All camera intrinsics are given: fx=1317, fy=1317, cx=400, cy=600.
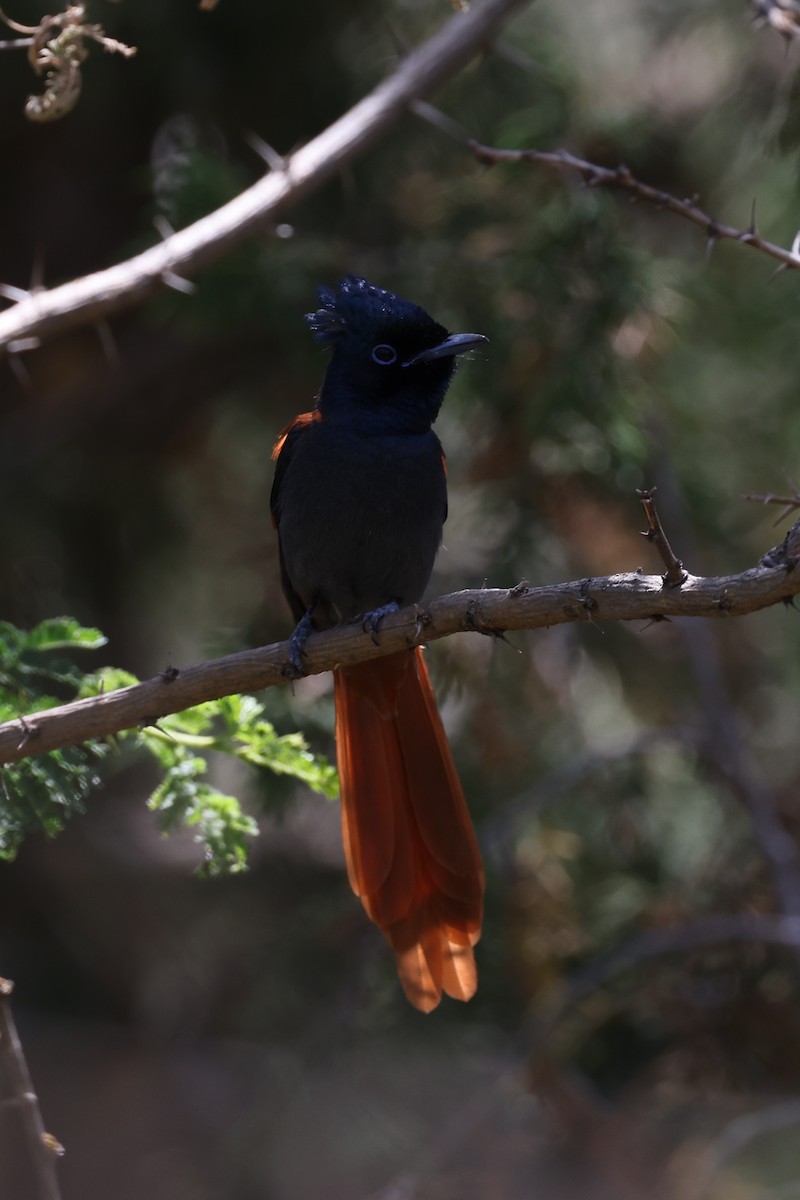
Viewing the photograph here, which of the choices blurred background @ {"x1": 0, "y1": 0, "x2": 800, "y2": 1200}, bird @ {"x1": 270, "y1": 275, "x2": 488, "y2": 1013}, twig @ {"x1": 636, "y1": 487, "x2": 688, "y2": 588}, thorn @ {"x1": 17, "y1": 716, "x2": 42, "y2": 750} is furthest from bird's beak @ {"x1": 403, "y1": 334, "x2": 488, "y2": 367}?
thorn @ {"x1": 17, "y1": 716, "x2": 42, "y2": 750}

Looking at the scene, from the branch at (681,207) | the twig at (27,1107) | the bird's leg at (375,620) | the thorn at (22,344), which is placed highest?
the thorn at (22,344)

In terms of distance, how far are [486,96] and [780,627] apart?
9.21 ft

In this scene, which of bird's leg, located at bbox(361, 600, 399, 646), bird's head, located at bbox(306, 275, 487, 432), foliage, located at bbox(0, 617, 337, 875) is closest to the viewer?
bird's leg, located at bbox(361, 600, 399, 646)

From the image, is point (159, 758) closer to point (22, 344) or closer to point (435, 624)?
point (435, 624)

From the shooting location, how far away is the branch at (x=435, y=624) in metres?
2.46

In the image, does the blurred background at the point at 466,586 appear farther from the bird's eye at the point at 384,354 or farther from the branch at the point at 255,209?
the bird's eye at the point at 384,354

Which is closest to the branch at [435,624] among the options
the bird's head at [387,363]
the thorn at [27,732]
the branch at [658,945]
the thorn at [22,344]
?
the thorn at [27,732]

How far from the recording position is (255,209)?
416cm

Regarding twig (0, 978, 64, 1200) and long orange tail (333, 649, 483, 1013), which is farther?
long orange tail (333, 649, 483, 1013)

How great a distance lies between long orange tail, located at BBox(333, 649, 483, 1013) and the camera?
12.5 feet

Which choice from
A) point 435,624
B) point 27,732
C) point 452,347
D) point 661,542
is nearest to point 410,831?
point 435,624

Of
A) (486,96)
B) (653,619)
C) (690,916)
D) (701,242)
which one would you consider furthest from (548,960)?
(486,96)

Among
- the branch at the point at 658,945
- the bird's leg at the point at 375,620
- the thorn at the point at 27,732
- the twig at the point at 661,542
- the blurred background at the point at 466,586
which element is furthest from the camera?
the blurred background at the point at 466,586

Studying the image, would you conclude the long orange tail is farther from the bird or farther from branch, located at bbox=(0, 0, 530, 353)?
branch, located at bbox=(0, 0, 530, 353)
